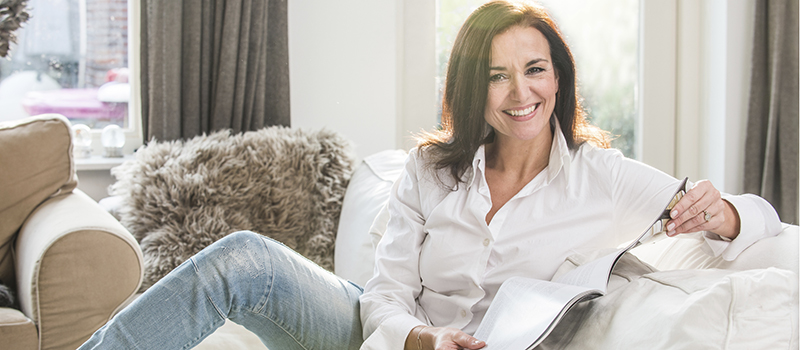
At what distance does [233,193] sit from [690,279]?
4.36 feet

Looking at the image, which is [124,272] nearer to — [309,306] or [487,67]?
[309,306]

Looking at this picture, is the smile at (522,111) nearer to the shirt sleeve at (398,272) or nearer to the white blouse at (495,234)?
the white blouse at (495,234)

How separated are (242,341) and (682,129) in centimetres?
197

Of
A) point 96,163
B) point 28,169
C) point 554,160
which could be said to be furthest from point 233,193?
point 554,160

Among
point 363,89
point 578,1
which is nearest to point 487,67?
point 363,89

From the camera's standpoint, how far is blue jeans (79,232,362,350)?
917mm

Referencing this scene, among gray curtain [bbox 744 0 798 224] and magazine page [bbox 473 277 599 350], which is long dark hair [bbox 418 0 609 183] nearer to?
magazine page [bbox 473 277 599 350]

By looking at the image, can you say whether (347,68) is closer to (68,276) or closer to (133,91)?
(133,91)

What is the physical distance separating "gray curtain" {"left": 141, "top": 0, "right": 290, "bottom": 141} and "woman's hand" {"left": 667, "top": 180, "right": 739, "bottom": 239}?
165 cm

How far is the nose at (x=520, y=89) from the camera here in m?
1.06

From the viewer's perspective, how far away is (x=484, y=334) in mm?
904

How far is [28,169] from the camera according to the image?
5.61 ft

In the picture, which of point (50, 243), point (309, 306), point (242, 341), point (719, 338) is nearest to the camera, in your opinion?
point (719, 338)

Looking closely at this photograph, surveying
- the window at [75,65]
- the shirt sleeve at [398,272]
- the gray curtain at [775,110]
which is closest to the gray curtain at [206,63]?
the window at [75,65]
